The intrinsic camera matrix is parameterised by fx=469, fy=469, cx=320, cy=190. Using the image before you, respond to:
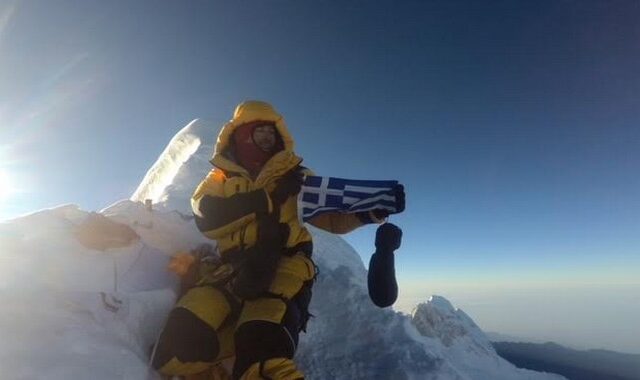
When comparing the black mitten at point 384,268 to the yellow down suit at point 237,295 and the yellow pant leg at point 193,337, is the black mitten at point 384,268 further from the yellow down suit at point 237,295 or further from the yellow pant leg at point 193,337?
the yellow pant leg at point 193,337

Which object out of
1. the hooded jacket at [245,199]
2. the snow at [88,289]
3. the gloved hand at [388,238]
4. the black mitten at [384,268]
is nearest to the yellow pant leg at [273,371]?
the snow at [88,289]

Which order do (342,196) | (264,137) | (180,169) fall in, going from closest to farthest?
(264,137), (342,196), (180,169)

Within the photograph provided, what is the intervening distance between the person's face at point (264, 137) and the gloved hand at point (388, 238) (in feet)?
4.97

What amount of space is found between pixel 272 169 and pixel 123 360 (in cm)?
223

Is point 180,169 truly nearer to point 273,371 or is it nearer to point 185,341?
point 185,341

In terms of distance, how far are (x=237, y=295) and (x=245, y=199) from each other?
2.85 feet

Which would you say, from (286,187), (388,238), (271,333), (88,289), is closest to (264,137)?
(286,187)

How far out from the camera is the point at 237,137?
5.17m

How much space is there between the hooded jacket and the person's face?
98 mm

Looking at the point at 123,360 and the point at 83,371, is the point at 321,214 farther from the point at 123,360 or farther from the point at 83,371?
the point at 83,371

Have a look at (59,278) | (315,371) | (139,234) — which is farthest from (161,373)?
(315,371)

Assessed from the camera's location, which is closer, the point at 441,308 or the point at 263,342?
the point at 263,342

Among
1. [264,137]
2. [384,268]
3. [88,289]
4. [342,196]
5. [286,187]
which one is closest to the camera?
[88,289]

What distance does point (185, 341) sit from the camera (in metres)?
3.88
